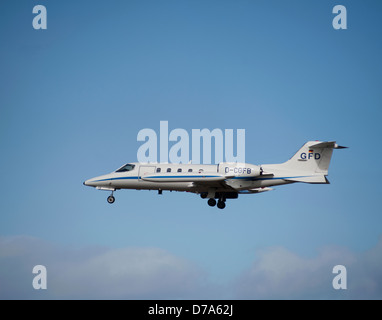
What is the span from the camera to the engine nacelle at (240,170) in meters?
52.4

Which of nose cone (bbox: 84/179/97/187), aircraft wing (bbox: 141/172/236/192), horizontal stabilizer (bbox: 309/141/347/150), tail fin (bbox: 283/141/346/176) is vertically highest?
horizontal stabilizer (bbox: 309/141/347/150)

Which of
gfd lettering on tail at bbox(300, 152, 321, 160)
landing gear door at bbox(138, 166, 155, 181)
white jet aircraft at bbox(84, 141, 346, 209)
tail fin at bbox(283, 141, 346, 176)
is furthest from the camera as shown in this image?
landing gear door at bbox(138, 166, 155, 181)

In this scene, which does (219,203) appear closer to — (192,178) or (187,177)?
(192,178)

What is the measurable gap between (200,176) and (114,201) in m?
6.89

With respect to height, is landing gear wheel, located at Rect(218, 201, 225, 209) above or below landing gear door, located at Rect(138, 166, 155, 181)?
below

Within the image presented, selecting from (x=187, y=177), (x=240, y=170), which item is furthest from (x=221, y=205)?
(x=187, y=177)

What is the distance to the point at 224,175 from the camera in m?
51.8

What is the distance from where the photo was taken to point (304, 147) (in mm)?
53219

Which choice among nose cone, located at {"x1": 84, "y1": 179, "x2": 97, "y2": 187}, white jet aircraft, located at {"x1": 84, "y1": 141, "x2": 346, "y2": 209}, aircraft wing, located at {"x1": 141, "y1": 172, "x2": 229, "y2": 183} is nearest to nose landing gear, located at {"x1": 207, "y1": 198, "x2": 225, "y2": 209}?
white jet aircraft, located at {"x1": 84, "y1": 141, "x2": 346, "y2": 209}

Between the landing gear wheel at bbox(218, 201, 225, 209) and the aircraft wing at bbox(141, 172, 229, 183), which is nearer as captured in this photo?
the aircraft wing at bbox(141, 172, 229, 183)

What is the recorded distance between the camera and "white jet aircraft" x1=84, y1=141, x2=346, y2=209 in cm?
5191

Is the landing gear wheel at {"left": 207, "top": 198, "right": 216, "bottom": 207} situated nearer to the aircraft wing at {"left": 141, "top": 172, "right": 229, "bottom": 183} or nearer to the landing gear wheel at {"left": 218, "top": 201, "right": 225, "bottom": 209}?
the landing gear wheel at {"left": 218, "top": 201, "right": 225, "bottom": 209}

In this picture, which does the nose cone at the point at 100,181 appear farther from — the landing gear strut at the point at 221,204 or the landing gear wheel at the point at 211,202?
the landing gear strut at the point at 221,204
